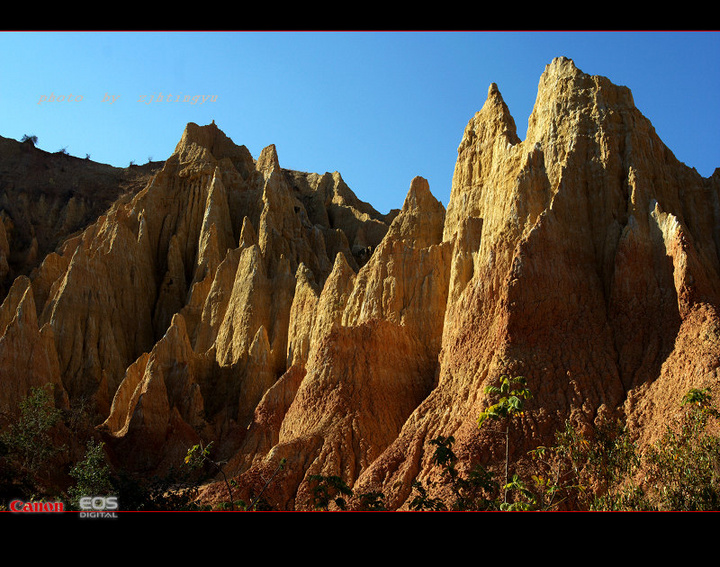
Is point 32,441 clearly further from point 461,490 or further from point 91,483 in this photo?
point 461,490

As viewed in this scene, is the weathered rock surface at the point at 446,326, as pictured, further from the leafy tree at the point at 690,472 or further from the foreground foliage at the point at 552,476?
the leafy tree at the point at 690,472

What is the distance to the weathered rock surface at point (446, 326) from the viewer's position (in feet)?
68.7

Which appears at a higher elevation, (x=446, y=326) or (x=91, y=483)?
(x=446, y=326)

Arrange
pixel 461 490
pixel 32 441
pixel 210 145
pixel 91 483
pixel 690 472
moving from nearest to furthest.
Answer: pixel 690 472
pixel 461 490
pixel 91 483
pixel 32 441
pixel 210 145

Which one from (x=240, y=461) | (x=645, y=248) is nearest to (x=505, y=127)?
(x=645, y=248)

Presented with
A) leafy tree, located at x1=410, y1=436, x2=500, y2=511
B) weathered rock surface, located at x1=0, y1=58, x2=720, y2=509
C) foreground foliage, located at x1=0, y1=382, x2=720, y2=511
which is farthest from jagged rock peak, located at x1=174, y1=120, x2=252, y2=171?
leafy tree, located at x1=410, y1=436, x2=500, y2=511

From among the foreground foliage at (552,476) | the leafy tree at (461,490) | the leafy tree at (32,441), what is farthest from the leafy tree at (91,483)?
the leafy tree at (461,490)

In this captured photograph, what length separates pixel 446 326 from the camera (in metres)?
26.4

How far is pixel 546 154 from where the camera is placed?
26.0m

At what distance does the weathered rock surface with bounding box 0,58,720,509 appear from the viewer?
21.0 metres

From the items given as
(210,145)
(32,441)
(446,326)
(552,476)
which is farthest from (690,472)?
(210,145)

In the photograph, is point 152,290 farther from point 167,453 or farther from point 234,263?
point 167,453

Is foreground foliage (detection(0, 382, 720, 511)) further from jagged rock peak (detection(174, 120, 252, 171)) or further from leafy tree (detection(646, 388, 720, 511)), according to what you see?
jagged rock peak (detection(174, 120, 252, 171))
